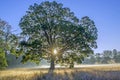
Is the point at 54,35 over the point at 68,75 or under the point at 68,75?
over

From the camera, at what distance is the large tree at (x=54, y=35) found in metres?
38.2

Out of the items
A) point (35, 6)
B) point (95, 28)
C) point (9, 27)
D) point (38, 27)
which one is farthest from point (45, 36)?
point (9, 27)

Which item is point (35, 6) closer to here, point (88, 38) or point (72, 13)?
point (72, 13)

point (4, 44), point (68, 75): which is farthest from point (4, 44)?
point (68, 75)

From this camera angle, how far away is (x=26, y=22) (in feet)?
127

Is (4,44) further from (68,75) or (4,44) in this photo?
(68,75)

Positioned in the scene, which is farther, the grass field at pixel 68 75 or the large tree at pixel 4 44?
the large tree at pixel 4 44

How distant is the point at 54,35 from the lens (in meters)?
39.1

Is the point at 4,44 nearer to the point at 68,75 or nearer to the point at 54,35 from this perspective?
the point at 54,35

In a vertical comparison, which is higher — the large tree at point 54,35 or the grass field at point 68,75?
the large tree at point 54,35

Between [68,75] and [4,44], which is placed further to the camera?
[4,44]

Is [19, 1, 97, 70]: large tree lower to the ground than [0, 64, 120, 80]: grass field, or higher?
higher

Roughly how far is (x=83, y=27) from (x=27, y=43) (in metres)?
8.58

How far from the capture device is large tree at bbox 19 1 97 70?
3819 centimetres
